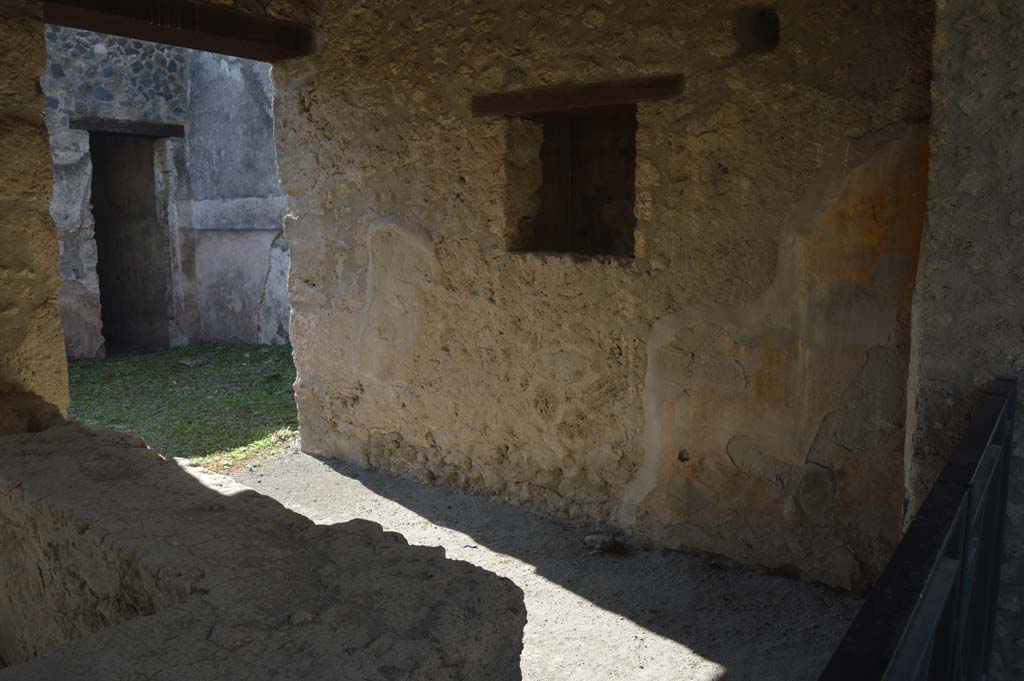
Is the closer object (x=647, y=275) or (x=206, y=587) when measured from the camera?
(x=206, y=587)

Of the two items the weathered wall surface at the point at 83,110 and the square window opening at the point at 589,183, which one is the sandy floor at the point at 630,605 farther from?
the weathered wall surface at the point at 83,110

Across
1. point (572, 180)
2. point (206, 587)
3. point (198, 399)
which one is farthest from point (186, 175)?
point (206, 587)

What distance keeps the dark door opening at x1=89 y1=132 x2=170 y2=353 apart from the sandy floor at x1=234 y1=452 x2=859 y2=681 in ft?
20.0

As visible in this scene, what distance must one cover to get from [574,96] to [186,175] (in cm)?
653

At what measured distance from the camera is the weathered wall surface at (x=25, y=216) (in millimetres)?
2643

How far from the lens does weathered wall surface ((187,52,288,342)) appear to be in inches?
325

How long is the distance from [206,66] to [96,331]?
9.30 feet

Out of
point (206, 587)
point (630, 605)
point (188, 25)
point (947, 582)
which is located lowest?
point (630, 605)

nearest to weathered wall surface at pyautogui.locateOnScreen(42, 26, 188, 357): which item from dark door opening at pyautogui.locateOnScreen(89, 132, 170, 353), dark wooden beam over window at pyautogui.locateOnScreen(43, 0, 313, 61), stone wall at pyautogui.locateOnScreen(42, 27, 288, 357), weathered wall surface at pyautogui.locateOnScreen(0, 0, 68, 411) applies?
stone wall at pyautogui.locateOnScreen(42, 27, 288, 357)

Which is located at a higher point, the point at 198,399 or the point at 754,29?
the point at 754,29

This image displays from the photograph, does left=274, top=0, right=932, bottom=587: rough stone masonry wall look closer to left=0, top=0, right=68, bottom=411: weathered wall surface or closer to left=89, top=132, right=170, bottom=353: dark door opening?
left=0, top=0, right=68, bottom=411: weathered wall surface

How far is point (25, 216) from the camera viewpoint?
8.87 feet

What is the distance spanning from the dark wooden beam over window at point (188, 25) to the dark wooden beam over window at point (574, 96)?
1110 millimetres

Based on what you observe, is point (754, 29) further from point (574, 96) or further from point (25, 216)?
point (25, 216)
